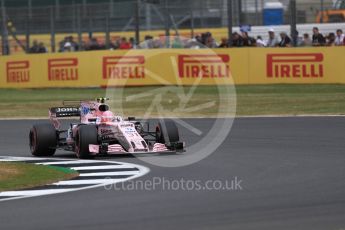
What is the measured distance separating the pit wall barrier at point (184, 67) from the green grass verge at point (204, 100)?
Result: 0.31 metres

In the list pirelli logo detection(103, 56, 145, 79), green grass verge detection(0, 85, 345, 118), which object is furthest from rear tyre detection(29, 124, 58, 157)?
pirelli logo detection(103, 56, 145, 79)

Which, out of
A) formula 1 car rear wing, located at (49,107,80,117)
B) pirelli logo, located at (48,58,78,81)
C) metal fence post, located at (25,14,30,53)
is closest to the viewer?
formula 1 car rear wing, located at (49,107,80,117)

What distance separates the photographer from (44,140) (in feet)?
53.3

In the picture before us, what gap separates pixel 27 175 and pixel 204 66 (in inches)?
722

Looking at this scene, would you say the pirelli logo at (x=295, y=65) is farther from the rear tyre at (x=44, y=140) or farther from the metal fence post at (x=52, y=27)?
the rear tyre at (x=44, y=140)

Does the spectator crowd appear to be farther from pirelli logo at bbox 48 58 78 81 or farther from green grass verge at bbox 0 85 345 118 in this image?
green grass verge at bbox 0 85 345 118

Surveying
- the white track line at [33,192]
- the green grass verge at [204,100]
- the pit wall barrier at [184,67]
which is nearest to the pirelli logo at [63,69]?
the pit wall barrier at [184,67]

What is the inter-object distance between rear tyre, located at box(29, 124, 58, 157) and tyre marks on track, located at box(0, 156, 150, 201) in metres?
0.33

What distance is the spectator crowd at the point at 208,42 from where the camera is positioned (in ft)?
101

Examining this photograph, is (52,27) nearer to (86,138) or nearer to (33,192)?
(86,138)

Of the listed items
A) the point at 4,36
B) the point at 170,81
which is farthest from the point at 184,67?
the point at 4,36

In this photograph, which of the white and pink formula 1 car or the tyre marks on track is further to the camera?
the white and pink formula 1 car

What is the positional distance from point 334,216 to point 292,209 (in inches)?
21.6

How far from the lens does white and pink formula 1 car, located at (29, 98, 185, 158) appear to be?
15.4 metres
